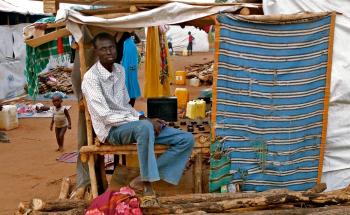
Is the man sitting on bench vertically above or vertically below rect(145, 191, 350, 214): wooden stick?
above

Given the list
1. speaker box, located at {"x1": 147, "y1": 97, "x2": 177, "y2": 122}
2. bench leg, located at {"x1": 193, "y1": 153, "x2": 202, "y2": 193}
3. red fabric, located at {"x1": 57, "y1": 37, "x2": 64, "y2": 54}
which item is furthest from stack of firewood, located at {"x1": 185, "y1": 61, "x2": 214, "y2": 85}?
bench leg, located at {"x1": 193, "y1": 153, "x2": 202, "y2": 193}

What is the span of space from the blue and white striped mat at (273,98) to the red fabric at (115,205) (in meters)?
1.27

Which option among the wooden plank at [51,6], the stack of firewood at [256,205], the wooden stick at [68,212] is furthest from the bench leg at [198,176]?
the wooden plank at [51,6]

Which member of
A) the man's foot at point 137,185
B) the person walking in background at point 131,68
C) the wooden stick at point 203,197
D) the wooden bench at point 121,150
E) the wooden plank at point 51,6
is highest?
the wooden plank at point 51,6

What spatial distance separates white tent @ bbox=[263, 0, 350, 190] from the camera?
487 centimetres

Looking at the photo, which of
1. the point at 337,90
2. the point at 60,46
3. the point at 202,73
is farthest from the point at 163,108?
the point at 202,73

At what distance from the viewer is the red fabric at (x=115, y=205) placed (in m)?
3.85

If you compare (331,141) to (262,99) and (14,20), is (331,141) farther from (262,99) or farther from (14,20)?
(14,20)

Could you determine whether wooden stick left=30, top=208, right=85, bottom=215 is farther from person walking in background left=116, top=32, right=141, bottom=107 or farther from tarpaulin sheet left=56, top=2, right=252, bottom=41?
person walking in background left=116, top=32, right=141, bottom=107

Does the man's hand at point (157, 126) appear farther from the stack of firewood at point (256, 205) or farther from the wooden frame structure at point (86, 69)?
the stack of firewood at point (256, 205)

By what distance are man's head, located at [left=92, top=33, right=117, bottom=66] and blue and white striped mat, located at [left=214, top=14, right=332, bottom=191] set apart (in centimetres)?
111

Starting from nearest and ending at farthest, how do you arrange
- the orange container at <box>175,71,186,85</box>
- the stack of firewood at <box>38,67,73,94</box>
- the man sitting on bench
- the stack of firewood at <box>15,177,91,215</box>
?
the stack of firewood at <box>15,177,91,215</box>
the man sitting on bench
the stack of firewood at <box>38,67,73,94</box>
the orange container at <box>175,71,186,85</box>

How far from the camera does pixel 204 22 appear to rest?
17.2ft

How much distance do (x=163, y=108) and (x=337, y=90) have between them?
227 centimetres
